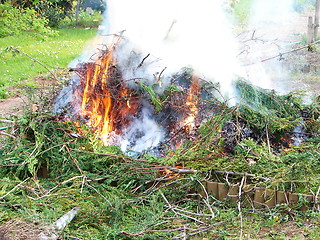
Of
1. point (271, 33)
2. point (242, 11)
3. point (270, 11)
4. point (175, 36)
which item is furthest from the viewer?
point (270, 11)

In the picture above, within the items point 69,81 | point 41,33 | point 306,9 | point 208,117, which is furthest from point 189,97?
point 306,9

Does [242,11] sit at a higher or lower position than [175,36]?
lower

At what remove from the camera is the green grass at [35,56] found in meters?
11.3

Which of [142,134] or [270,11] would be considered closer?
[142,134]

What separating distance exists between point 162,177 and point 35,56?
11.1m

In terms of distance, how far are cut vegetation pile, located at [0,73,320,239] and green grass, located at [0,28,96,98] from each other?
3.65 meters

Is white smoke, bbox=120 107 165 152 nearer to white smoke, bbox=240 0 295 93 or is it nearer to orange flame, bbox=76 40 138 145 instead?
orange flame, bbox=76 40 138 145

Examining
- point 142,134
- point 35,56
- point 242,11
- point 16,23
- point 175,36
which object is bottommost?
point 35,56

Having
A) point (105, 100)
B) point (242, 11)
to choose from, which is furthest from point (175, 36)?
point (242, 11)

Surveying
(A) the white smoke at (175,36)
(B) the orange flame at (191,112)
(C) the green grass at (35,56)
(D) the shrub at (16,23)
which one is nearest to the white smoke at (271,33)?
(A) the white smoke at (175,36)

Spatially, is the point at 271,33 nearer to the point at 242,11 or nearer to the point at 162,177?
the point at 242,11

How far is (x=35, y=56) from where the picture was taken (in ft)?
47.5

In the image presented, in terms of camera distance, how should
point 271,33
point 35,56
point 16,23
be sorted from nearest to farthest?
1. point 16,23
2. point 35,56
3. point 271,33

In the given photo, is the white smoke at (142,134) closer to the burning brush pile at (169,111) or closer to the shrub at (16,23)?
the burning brush pile at (169,111)
